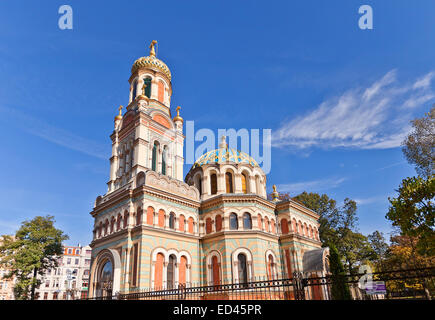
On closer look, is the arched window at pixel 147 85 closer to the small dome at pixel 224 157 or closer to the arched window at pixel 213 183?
the small dome at pixel 224 157

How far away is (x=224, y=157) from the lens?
31391 mm

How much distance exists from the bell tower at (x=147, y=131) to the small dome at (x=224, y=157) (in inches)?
107

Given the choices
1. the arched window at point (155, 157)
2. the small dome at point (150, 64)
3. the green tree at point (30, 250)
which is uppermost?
the small dome at point (150, 64)

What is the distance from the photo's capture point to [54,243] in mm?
34531

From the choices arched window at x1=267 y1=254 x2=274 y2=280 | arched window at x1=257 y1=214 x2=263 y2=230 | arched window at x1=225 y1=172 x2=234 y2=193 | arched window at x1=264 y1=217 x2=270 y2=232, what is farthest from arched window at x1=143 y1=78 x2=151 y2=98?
arched window at x1=267 y1=254 x2=274 y2=280

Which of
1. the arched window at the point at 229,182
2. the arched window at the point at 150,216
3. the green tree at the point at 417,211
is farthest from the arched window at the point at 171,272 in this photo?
the green tree at the point at 417,211

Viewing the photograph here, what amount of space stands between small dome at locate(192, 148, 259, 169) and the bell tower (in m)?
2.73

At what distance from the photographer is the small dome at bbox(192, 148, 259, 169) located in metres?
31.2

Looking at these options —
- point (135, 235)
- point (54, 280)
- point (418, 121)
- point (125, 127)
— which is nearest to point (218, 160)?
point (125, 127)

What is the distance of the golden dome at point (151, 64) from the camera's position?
32438mm

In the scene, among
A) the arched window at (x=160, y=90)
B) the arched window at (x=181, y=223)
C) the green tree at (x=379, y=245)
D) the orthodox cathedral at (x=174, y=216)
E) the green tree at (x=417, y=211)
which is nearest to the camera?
the green tree at (x=417, y=211)

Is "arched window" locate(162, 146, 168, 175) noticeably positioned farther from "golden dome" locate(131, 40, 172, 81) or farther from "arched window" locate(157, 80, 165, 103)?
"golden dome" locate(131, 40, 172, 81)

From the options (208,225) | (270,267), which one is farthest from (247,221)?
(270,267)
